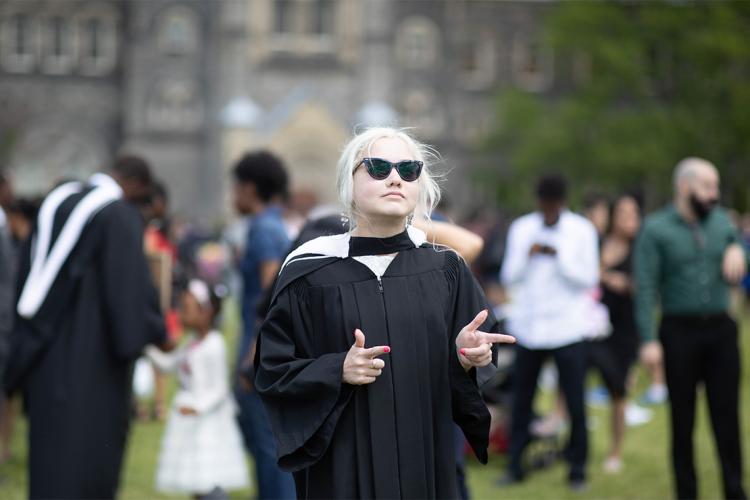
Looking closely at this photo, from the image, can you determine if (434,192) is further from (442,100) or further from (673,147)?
(442,100)

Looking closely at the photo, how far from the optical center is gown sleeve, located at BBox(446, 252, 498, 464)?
3.50 metres

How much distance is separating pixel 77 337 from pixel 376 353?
2663 mm

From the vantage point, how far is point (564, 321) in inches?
302

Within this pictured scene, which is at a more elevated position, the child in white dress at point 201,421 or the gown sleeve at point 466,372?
the gown sleeve at point 466,372

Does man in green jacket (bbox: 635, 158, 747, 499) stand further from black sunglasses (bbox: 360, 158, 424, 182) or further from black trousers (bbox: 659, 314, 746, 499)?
black sunglasses (bbox: 360, 158, 424, 182)

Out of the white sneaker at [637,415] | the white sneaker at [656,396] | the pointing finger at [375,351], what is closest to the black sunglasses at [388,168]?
the pointing finger at [375,351]

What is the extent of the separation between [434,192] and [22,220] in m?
6.67

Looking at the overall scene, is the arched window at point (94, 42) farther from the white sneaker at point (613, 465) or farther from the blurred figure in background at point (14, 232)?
the white sneaker at point (613, 465)

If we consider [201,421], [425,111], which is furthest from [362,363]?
[425,111]

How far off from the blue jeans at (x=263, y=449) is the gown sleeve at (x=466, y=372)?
2212 mm

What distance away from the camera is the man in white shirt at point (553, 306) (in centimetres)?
765

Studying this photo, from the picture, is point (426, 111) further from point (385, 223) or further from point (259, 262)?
point (385, 223)

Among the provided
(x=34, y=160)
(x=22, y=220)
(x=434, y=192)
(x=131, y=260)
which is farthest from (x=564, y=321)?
(x=34, y=160)

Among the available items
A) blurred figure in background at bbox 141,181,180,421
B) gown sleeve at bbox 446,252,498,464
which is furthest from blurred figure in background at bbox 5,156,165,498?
blurred figure in background at bbox 141,181,180,421
